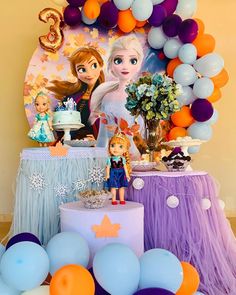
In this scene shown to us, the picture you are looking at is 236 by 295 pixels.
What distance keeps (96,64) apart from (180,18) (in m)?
0.88

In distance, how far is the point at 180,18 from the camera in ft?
10.7

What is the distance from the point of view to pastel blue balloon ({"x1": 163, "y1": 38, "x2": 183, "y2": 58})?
10.8ft

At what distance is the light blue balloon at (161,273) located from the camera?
1511mm

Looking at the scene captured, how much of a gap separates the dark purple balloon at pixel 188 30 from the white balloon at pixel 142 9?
12.4 inches

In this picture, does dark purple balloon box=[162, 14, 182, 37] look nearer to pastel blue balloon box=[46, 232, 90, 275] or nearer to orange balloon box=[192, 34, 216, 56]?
orange balloon box=[192, 34, 216, 56]

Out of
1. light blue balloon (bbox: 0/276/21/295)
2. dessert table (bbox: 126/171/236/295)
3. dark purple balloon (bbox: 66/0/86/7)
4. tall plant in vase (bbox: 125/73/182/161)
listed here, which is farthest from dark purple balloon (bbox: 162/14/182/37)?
light blue balloon (bbox: 0/276/21/295)

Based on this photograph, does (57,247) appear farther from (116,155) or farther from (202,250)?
(202,250)

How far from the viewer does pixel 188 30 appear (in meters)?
3.14

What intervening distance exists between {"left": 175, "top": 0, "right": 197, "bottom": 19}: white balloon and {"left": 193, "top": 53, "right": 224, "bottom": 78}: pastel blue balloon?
47 cm

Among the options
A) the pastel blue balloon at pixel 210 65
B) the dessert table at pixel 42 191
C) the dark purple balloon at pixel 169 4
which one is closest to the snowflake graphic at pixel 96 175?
the dessert table at pixel 42 191

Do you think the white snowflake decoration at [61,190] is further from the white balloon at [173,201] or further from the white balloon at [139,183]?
the white balloon at [173,201]

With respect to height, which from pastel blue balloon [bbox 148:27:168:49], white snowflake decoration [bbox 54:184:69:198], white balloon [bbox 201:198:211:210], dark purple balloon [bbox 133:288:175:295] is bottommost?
dark purple balloon [bbox 133:288:175:295]

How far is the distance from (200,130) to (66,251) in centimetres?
193

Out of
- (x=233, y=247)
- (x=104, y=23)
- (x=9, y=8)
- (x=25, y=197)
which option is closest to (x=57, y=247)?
(x=25, y=197)
